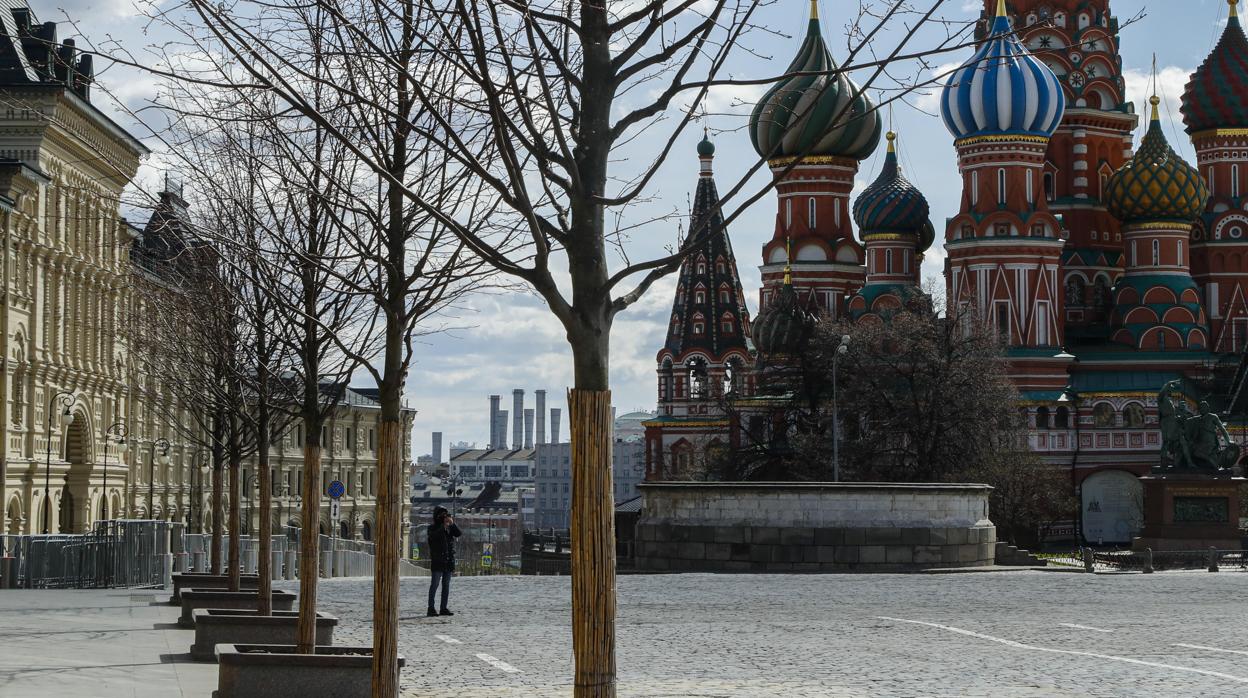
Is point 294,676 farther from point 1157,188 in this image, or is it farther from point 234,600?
point 1157,188

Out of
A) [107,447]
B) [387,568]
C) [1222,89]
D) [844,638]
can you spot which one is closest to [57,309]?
[107,447]

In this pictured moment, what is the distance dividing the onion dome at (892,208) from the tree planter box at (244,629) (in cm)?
7150

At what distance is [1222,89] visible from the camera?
267ft

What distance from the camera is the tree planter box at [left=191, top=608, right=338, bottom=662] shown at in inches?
563

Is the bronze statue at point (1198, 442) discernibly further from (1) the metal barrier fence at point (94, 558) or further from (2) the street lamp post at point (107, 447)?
(2) the street lamp post at point (107, 447)

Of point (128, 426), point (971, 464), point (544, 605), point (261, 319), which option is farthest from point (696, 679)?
point (128, 426)

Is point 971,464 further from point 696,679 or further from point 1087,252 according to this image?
point 696,679

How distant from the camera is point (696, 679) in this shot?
14.5m

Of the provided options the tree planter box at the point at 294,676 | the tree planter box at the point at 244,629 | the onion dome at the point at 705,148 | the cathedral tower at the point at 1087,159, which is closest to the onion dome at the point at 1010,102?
the cathedral tower at the point at 1087,159

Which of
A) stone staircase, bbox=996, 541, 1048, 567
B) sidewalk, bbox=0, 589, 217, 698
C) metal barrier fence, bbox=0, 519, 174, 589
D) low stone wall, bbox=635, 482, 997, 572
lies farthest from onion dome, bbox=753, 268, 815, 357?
sidewalk, bbox=0, 589, 217, 698

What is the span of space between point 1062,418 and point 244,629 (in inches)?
2521

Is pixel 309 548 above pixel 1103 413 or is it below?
below

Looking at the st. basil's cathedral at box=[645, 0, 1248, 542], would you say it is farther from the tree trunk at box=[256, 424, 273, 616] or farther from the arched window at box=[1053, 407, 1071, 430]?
the tree trunk at box=[256, 424, 273, 616]

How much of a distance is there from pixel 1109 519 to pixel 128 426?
3937 cm
